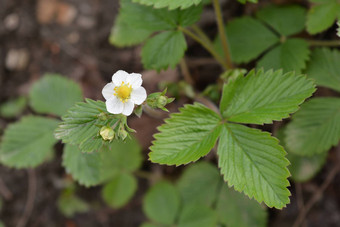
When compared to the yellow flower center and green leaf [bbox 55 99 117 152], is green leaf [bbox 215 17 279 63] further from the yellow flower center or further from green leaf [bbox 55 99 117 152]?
green leaf [bbox 55 99 117 152]

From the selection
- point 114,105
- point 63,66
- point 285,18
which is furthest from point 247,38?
point 63,66

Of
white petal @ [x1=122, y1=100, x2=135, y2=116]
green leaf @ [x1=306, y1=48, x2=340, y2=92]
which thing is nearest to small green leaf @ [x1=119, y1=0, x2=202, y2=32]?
white petal @ [x1=122, y1=100, x2=135, y2=116]

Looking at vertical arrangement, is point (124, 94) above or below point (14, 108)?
below

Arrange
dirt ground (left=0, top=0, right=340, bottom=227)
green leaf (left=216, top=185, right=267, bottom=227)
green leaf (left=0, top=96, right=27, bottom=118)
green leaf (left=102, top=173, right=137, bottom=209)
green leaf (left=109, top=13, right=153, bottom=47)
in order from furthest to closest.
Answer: green leaf (left=0, top=96, right=27, bottom=118) → dirt ground (left=0, top=0, right=340, bottom=227) → green leaf (left=102, top=173, right=137, bottom=209) → green leaf (left=109, top=13, right=153, bottom=47) → green leaf (left=216, top=185, right=267, bottom=227)

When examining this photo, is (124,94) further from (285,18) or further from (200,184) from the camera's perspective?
(285,18)

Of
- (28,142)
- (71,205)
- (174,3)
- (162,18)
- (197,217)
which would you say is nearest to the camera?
(174,3)

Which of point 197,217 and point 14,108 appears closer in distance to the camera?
point 197,217
